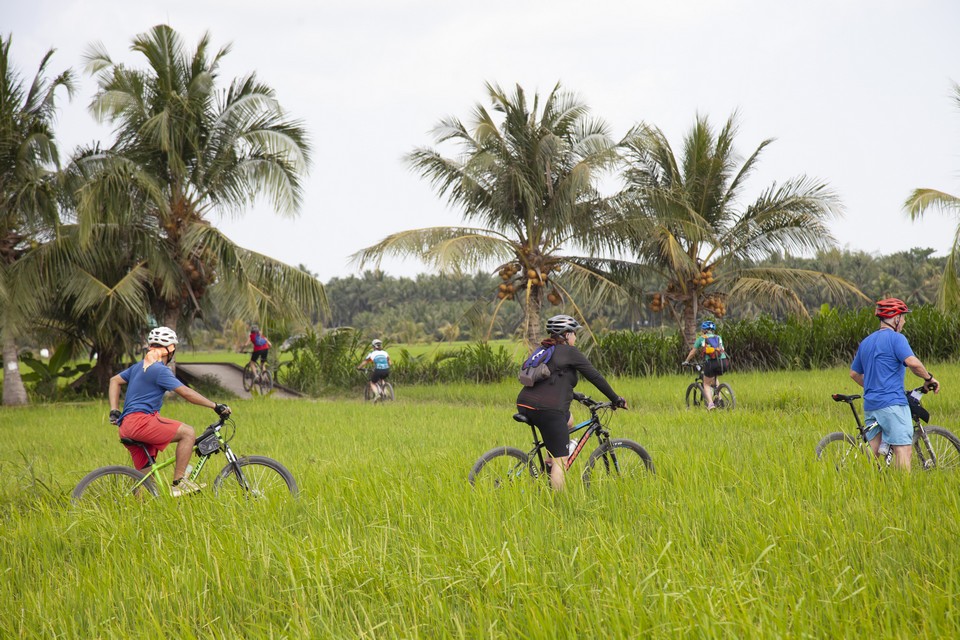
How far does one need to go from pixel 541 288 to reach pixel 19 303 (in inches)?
460

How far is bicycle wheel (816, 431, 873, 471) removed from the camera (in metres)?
5.91

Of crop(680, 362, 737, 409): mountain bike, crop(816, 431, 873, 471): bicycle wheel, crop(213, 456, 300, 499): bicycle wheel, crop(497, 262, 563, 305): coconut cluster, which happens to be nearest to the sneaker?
crop(213, 456, 300, 499): bicycle wheel

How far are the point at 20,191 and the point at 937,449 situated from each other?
18.0 metres

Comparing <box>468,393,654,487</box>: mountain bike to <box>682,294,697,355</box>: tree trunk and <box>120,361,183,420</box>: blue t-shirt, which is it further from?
<box>682,294,697,355</box>: tree trunk

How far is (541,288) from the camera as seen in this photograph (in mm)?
17938

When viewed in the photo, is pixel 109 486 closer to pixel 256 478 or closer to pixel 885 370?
pixel 256 478

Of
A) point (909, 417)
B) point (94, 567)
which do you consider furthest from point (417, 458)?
point (909, 417)

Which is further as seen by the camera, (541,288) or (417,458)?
(541,288)

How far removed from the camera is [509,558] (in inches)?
154

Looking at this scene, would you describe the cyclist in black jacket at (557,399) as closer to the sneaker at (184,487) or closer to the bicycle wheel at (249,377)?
the sneaker at (184,487)

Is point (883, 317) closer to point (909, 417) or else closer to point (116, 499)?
point (909, 417)

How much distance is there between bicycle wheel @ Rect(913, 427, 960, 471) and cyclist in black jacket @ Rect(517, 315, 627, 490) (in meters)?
2.47

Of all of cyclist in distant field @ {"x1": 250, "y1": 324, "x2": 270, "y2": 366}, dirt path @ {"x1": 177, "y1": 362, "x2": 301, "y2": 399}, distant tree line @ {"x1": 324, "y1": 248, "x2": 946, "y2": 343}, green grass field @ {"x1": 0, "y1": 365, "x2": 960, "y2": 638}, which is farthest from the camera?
distant tree line @ {"x1": 324, "y1": 248, "x2": 946, "y2": 343}

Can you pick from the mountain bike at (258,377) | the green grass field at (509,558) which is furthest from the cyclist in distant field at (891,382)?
the mountain bike at (258,377)
